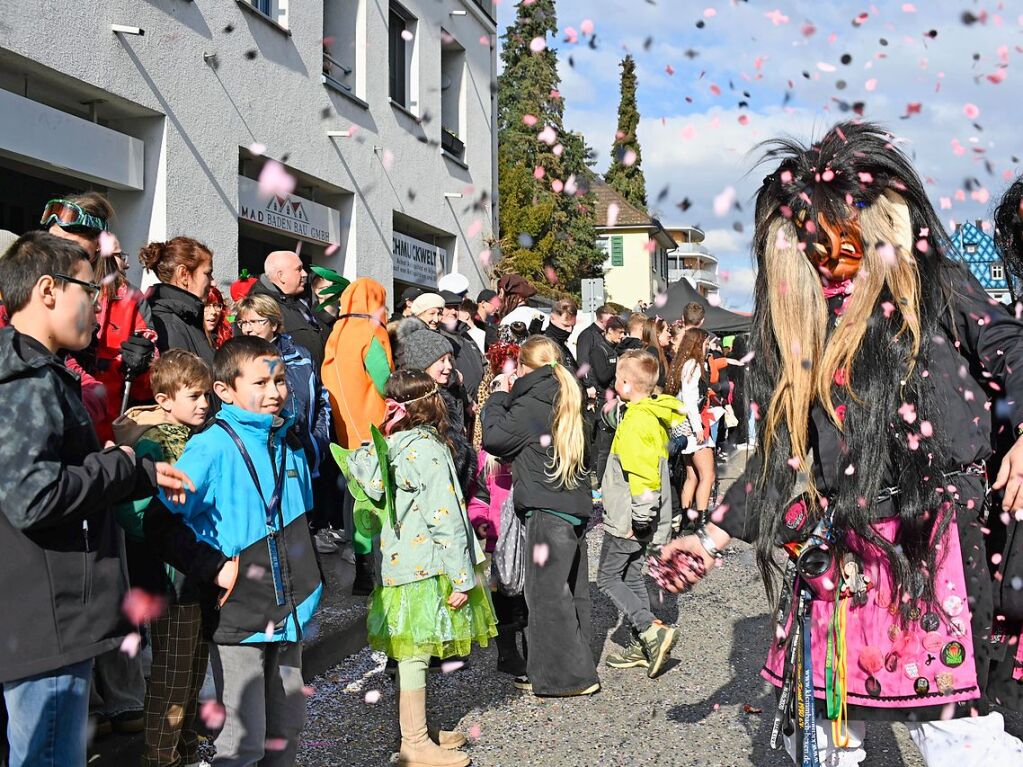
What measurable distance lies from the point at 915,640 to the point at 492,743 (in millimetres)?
2462

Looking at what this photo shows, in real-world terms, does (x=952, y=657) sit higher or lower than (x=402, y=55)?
lower

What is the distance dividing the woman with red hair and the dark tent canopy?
13.8m

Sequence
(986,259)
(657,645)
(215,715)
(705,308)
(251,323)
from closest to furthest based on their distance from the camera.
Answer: (215,715), (986,259), (251,323), (657,645), (705,308)

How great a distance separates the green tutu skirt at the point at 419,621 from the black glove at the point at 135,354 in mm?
1372

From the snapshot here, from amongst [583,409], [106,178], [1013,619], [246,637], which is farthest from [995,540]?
[106,178]

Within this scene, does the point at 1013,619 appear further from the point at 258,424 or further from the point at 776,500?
the point at 258,424

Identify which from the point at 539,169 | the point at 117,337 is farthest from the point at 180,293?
the point at 539,169

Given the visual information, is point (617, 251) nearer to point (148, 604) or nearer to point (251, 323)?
point (251, 323)

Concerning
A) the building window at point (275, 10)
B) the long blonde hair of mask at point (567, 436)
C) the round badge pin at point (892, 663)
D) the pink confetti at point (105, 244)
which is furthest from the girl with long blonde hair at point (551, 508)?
the building window at point (275, 10)

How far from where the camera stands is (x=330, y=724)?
4633 mm

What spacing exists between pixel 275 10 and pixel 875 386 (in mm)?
10116

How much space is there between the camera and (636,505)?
19.6 ft

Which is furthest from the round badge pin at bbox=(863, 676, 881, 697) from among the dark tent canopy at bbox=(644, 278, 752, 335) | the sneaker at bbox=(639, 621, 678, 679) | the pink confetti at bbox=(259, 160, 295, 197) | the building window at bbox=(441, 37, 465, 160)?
the dark tent canopy at bbox=(644, 278, 752, 335)

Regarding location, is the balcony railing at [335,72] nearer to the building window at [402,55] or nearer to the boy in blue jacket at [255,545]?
the building window at [402,55]
